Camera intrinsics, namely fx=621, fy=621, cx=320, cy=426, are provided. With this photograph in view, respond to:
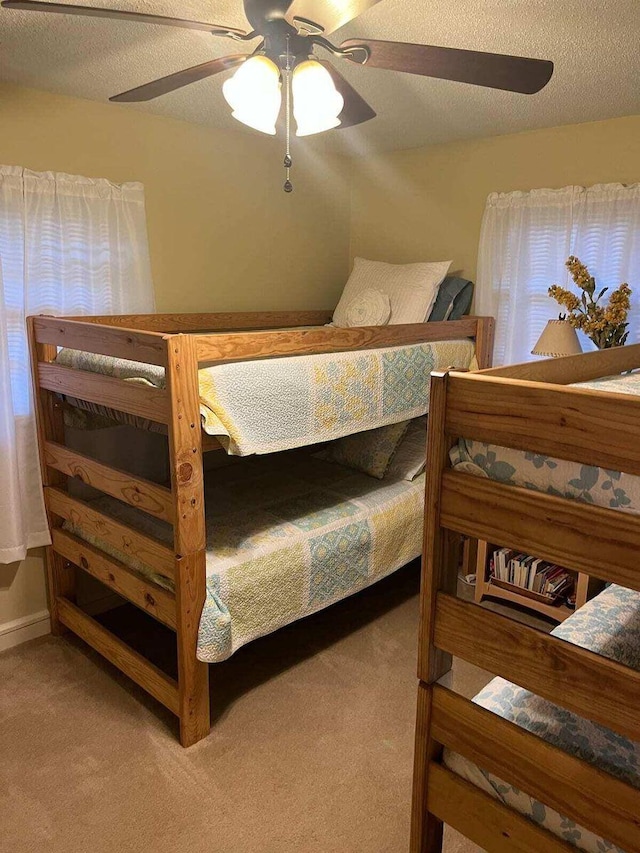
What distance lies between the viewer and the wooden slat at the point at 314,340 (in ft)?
6.17

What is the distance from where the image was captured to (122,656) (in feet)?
7.32

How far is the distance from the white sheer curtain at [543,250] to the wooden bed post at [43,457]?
206cm

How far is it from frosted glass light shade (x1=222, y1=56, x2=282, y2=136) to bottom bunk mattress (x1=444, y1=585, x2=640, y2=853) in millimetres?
1453

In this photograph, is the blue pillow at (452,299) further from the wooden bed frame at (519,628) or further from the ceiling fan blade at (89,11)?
the ceiling fan blade at (89,11)

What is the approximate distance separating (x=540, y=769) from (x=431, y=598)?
351mm

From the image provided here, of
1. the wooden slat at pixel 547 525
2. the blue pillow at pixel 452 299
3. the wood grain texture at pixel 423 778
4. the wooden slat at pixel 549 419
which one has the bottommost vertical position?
the wood grain texture at pixel 423 778

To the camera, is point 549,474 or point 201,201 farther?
point 201,201

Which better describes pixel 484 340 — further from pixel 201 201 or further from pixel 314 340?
pixel 201 201

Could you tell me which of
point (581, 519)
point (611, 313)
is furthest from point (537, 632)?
point (611, 313)

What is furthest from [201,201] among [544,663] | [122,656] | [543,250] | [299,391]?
[544,663]

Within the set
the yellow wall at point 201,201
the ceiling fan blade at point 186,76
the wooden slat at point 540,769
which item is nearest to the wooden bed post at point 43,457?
the yellow wall at point 201,201

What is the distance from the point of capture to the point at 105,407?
2170mm

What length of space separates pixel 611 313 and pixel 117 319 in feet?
6.60

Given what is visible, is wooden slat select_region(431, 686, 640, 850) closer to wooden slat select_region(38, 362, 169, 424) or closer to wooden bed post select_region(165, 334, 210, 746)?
wooden bed post select_region(165, 334, 210, 746)
